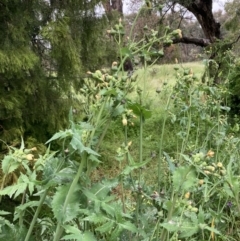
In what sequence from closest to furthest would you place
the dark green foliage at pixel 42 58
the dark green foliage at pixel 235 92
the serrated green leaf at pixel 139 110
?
the serrated green leaf at pixel 139 110
the dark green foliage at pixel 42 58
the dark green foliage at pixel 235 92

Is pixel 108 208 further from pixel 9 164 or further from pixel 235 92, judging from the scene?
pixel 235 92

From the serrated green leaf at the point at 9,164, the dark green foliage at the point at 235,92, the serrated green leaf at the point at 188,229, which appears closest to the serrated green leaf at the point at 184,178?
the serrated green leaf at the point at 188,229

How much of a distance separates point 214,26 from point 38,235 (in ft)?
27.5

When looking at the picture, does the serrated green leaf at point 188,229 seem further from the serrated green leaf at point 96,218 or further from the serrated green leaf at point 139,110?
the serrated green leaf at point 139,110

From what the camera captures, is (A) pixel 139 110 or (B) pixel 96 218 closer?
(B) pixel 96 218

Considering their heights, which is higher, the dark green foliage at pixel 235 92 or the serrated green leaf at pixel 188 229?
the serrated green leaf at pixel 188 229

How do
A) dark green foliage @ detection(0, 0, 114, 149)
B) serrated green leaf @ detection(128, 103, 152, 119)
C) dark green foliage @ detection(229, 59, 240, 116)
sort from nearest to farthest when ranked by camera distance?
serrated green leaf @ detection(128, 103, 152, 119) < dark green foliage @ detection(0, 0, 114, 149) < dark green foliage @ detection(229, 59, 240, 116)

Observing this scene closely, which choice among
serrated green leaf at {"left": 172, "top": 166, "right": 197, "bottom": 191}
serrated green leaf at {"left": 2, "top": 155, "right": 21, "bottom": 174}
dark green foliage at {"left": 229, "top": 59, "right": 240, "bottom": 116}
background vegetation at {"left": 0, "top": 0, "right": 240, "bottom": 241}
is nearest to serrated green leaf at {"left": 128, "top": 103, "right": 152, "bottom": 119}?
background vegetation at {"left": 0, "top": 0, "right": 240, "bottom": 241}

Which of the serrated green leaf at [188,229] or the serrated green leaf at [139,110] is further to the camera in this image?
the serrated green leaf at [139,110]

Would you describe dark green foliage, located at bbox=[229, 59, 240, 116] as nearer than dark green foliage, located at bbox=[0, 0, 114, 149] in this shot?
No

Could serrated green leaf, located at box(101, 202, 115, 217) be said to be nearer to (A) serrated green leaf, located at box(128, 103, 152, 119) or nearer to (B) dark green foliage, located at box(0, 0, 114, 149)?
(A) serrated green leaf, located at box(128, 103, 152, 119)

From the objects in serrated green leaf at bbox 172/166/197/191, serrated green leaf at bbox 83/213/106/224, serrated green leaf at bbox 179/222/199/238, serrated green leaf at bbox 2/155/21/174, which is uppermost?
serrated green leaf at bbox 2/155/21/174

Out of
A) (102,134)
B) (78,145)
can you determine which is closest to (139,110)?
(102,134)

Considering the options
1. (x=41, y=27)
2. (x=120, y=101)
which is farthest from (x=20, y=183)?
(x=41, y=27)
